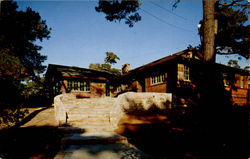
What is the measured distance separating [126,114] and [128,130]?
9.40ft

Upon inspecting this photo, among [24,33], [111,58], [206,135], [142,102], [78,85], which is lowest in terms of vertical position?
[206,135]

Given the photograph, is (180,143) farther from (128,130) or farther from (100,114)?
(100,114)

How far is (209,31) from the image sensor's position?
6.38 meters

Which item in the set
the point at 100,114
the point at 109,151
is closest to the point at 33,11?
the point at 100,114

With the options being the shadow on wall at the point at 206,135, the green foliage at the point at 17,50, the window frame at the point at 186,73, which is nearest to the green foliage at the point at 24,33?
the green foliage at the point at 17,50

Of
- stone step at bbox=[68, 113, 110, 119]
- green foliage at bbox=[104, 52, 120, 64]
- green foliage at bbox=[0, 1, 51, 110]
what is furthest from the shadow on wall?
green foliage at bbox=[104, 52, 120, 64]

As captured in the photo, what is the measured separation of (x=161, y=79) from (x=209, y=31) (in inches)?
315

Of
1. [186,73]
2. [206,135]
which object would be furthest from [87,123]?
[186,73]

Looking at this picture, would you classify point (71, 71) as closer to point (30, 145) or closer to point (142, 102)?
point (142, 102)

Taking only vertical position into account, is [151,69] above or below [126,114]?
above

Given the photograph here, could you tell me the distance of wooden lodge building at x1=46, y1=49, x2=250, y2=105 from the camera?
12.3 m

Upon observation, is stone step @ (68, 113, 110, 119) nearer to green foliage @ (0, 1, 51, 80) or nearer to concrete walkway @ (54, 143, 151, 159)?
concrete walkway @ (54, 143, 151, 159)

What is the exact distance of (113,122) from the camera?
6.89 metres

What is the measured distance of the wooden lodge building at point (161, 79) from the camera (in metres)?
12.3
